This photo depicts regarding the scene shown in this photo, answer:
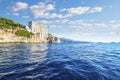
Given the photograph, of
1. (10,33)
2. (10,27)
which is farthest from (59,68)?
(10,27)

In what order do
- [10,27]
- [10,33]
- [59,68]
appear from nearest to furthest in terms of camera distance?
[59,68] → [10,33] → [10,27]

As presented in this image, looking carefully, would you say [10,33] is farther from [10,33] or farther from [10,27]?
[10,27]

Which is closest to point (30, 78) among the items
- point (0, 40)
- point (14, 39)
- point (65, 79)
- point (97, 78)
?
point (65, 79)

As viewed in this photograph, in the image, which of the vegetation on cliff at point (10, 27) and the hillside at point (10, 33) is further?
the vegetation on cliff at point (10, 27)

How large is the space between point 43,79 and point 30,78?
1281 millimetres

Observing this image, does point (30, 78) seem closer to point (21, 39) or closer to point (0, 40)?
point (0, 40)

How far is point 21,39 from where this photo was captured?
182 meters

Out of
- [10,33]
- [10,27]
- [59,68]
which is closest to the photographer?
[59,68]

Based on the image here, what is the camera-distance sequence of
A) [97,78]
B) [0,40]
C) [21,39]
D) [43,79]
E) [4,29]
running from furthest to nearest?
1. [21,39]
2. [4,29]
3. [0,40]
4. [97,78]
5. [43,79]

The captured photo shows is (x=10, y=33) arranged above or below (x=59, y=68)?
above

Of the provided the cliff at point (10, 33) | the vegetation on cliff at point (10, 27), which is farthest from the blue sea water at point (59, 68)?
the vegetation on cliff at point (10, 27)

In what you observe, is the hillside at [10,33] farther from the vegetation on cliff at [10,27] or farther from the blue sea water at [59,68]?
the blue sea water at [59,68]

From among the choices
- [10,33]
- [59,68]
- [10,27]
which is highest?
[10,27]

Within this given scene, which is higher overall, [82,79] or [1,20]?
[1,20]
